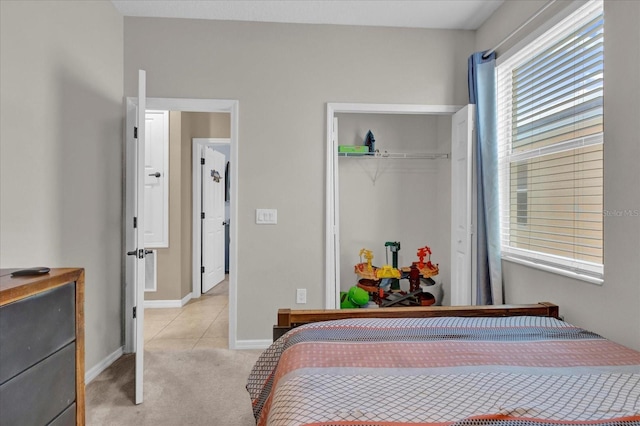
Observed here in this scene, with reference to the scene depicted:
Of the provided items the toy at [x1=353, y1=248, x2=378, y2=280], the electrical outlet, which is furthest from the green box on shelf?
the electrical outlet

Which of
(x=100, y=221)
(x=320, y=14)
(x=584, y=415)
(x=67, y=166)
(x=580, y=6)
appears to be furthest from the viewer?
(x=320, y=14)

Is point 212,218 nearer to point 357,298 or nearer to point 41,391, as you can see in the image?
point 357,298

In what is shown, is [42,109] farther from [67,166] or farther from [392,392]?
[392,392]

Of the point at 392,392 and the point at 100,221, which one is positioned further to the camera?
the point at 100,221

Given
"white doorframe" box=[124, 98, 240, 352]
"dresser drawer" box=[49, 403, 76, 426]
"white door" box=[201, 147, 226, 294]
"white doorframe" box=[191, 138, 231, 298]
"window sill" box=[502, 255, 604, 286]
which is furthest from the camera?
"white door" box=[201, 147, 226, 294]

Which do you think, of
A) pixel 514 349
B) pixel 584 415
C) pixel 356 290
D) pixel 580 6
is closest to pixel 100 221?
pixel 356 290

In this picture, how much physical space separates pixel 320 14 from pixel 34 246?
2.53 m

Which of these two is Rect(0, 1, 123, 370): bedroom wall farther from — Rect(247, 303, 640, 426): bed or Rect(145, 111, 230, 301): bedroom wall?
Rect(247, 303, 640, 426): bed

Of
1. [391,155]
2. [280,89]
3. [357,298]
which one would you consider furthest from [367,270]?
[280,89]

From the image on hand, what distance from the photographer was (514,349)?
4.44ft

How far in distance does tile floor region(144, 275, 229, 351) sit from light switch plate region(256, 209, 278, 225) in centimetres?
112

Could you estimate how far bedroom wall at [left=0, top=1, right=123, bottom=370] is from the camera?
1.77 metres

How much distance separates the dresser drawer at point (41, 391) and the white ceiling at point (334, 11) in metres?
2.52

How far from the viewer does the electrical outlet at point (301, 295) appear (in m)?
3.00
